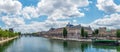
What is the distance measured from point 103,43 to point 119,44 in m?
7.35

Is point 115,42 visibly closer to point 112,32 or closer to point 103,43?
point 103,43

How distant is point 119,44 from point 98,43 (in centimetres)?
890

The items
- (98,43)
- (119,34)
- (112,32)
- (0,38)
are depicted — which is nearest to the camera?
(98,43)

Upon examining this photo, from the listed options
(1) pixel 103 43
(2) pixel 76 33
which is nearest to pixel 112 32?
(2) pixel 76 33

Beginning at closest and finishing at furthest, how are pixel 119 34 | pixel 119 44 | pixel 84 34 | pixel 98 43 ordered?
pixel 119 44 → pixel 98 43 → pixel 119 34 → pixel 84 34

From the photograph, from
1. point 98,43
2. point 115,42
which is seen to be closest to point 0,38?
point 98,43

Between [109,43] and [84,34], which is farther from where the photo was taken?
[84,34]

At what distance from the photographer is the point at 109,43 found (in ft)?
305

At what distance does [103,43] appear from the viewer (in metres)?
95.1

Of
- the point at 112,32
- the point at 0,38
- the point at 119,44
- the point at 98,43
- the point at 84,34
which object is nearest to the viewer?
the point at 119,44

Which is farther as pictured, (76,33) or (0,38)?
(76,33)

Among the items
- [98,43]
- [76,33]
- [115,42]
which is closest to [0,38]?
[98,43]

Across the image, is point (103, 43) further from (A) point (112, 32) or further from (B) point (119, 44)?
(A) point (112, 32)

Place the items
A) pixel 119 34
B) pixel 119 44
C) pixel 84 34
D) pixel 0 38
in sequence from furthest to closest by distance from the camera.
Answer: pixel 84 34
pixel 119 34
pixel 0 38
pixel 119 44
